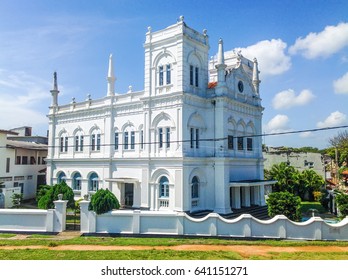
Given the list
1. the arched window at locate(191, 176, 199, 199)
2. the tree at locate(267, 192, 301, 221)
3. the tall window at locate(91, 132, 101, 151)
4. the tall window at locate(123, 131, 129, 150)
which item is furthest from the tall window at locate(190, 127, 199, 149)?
the tall window at locate(91, 132, 101, 151)

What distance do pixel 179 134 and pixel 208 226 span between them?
8.56 meters

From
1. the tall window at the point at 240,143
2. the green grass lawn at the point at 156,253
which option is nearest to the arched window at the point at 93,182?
the tall window at the point at 240,143

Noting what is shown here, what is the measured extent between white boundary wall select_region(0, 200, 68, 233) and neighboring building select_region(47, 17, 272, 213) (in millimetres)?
8081

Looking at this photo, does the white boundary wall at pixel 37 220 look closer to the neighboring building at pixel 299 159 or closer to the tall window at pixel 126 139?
the tall window at pixel 126 139

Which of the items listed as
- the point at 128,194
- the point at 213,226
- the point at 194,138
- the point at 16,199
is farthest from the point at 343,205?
the point at 16,199

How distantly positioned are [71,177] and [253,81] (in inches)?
762

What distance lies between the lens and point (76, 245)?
1402 cm

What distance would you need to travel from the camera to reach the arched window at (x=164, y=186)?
2295 centimetres

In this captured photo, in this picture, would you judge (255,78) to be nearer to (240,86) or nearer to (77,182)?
(240,86)

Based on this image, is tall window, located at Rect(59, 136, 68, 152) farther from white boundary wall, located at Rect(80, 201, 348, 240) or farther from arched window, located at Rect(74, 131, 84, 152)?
white boundary wall, located at Rect(80, 201, 348, 240)

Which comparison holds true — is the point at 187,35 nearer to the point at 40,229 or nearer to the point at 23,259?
the point at 40,229

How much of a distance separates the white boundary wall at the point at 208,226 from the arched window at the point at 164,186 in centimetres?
723

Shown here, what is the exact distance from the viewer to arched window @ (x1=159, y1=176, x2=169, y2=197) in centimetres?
2295

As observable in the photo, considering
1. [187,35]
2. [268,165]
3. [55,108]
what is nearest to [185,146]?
[187,35]
